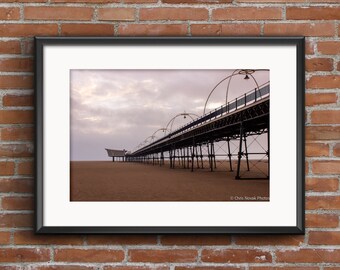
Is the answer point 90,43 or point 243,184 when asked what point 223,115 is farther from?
point 90,43

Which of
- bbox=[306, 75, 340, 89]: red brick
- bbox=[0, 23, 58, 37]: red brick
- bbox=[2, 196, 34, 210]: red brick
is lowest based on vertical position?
bbox=[2, 196, 34, 210]: red brick

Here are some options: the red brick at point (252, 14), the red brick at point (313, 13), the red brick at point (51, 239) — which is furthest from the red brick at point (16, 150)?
the red brick at point (313, 13)

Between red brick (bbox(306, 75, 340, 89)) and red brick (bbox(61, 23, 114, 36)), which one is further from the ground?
red brick (bbox(61, 23, 114, 36))

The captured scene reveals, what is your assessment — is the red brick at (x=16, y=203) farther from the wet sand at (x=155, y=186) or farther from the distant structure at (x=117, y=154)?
the distant structure at (x=117, y=154)

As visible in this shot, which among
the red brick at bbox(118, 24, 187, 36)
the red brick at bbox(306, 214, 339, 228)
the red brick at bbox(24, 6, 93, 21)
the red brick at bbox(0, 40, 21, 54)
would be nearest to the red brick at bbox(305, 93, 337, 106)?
the red brick at bbox(306, 214, 339, 228)

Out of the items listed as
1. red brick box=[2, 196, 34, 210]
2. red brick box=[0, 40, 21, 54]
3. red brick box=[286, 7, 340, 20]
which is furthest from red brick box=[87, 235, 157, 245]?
red brick box=[286, 7, 340, 20]

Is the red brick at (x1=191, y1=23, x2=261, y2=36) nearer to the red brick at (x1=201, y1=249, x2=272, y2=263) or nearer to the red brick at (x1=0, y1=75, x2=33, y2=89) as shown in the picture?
the red brick at (x1=0, y1=75, x2=33, y2=89)
